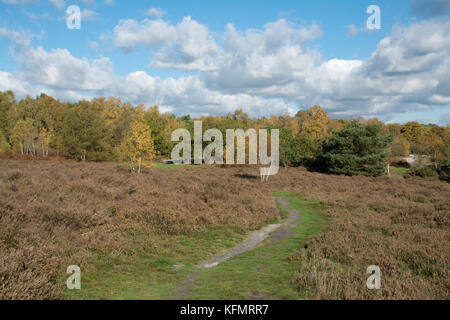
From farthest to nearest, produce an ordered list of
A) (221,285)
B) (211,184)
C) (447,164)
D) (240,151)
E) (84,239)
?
(447,164) → (240,151) → (211,184) → (84,239) → (221,285)

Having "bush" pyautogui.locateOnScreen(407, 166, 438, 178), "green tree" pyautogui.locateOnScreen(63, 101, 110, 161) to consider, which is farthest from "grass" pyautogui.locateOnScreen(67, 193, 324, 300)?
"green tree" pyautogui.locateOnScreen(63, 101, 110, 161)

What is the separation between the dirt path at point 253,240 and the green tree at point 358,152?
24215 millimetres

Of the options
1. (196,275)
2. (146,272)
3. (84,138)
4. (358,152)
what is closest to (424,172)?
(358,152)

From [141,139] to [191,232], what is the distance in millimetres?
24322

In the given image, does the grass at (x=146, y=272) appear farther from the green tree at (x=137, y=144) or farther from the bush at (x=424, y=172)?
the bush at (x=424, y=172)

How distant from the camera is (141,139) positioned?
3559cm

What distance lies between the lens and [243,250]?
1165 cm

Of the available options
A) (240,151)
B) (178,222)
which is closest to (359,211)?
(178,222)

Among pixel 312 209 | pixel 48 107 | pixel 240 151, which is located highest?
pixel 48 107

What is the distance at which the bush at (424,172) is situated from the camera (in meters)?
43.2

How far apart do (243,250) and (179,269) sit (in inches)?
126

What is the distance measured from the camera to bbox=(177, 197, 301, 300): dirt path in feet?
26.3

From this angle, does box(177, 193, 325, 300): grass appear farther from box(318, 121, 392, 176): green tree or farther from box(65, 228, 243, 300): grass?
box(318, 121, 392, 176): green tree

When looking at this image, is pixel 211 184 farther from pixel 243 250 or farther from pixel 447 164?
pixel 447 164
